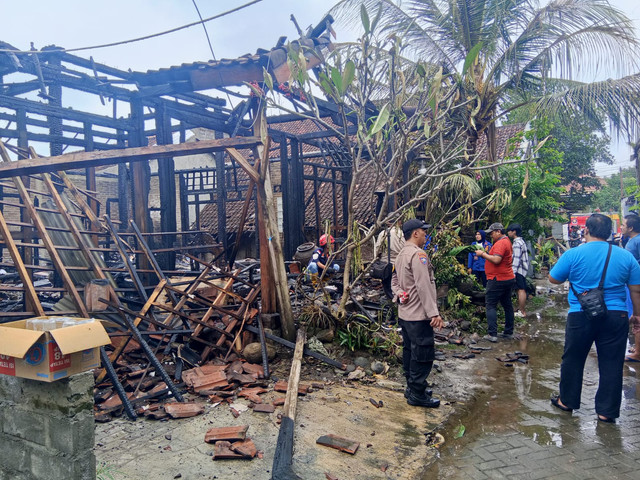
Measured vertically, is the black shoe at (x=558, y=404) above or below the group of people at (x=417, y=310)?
below

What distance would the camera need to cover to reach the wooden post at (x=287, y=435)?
10.1 ft

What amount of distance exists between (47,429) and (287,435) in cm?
170

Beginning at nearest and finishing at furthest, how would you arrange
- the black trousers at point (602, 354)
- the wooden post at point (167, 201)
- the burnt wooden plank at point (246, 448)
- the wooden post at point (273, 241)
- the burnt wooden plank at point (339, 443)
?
the burnt wooden plank at point (246, 448) < the burnt wooden plank at point (339, 443) < the black trousers at point (602, 354) < the wooden post at point (273, 241) < the wooden post at point (167, 201)

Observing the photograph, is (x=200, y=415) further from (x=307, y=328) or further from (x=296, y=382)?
(x=307, y=328)

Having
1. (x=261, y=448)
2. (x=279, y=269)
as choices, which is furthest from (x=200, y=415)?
(x=279, y=269)

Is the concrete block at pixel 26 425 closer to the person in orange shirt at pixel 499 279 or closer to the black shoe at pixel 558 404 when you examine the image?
the black shoe at pixel 558 404

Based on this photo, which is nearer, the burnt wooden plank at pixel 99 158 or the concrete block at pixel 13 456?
the concrete block at pixel 13 456

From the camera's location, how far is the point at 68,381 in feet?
8.13

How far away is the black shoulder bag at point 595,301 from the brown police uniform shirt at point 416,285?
51.4 inches

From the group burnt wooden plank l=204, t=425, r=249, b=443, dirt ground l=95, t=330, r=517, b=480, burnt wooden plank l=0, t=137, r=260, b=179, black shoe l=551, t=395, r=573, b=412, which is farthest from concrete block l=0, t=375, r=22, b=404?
black shoe l=551, t=395, r=573, b=412

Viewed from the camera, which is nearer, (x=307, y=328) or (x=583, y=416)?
(x=583, y=416)

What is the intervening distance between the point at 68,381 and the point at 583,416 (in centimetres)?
441

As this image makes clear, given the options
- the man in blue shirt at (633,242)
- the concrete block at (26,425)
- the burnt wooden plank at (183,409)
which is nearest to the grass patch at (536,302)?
the man in blue shirt at (633,242)

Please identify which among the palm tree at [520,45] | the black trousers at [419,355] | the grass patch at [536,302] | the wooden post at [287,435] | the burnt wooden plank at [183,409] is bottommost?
the grass patch at [536,302]
